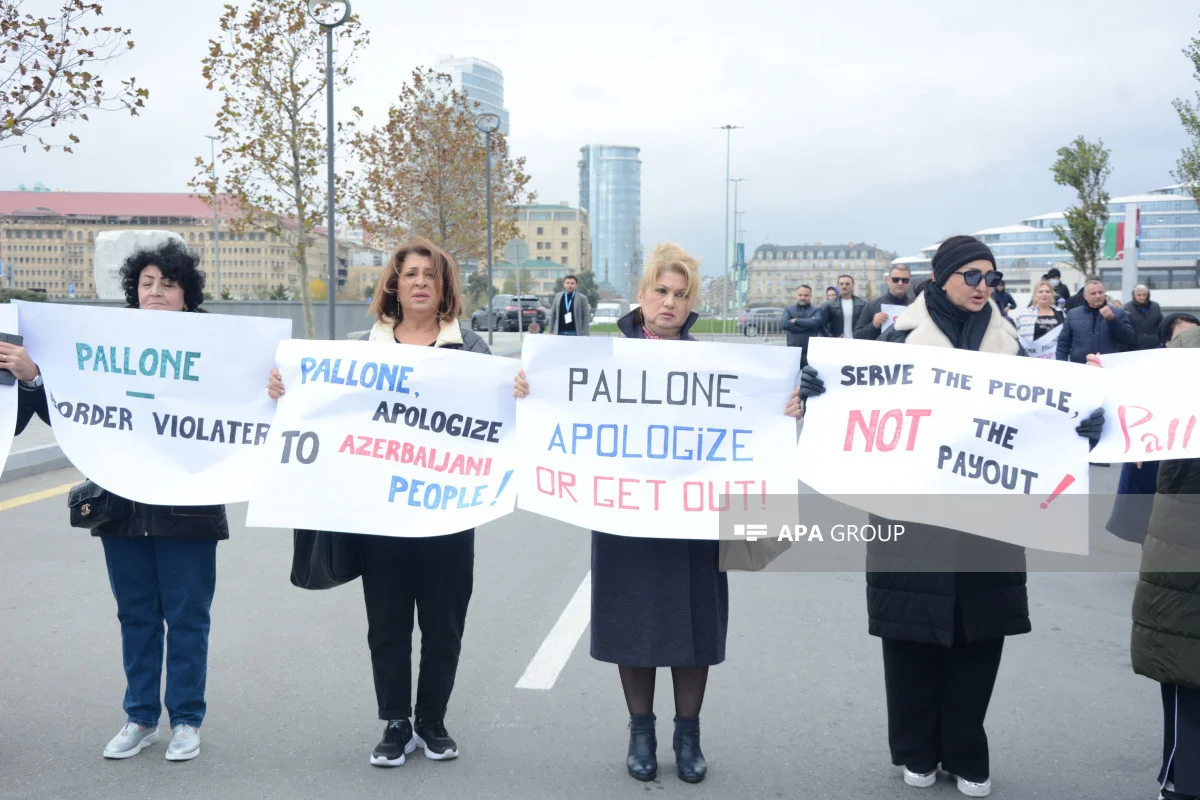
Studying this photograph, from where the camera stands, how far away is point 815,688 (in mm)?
4969

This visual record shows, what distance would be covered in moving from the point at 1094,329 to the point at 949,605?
9057 millimetres

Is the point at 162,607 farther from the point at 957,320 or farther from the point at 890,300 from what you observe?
the point at 890,300

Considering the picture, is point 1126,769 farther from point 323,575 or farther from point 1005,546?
point 323,575

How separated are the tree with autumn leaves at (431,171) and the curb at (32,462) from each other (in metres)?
23.1

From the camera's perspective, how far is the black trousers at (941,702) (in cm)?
379

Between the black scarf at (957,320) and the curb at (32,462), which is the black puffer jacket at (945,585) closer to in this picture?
the black scarf at (957,320)

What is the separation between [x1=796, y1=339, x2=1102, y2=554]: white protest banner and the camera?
3.86m

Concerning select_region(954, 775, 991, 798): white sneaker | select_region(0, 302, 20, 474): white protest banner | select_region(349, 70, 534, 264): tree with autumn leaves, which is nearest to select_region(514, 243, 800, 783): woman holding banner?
select_region(954, 775, 991, 798): white sneaker

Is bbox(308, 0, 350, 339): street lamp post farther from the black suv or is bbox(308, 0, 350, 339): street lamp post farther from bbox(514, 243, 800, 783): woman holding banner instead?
the black suv

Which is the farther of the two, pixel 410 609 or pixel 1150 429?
pixel 410 609

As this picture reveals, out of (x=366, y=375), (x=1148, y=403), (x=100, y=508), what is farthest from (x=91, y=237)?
(x=1148, y=403)

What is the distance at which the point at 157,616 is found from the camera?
4.14 m

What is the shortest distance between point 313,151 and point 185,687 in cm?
2077

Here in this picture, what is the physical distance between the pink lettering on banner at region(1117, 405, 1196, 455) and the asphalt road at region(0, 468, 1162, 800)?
4.04ft
